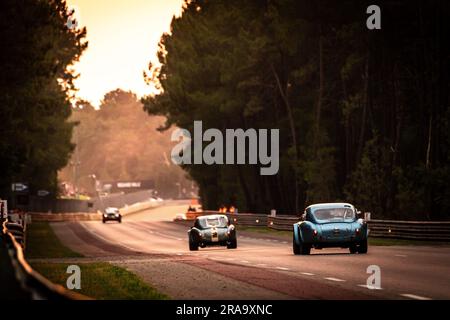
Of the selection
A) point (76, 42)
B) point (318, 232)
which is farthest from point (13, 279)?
point (76, 42)

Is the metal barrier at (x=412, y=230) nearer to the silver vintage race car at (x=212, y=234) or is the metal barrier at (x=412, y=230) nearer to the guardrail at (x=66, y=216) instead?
the silver vintage race car at (x=212, y=234)

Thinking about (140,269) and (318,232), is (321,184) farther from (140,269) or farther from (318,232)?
(140,269)

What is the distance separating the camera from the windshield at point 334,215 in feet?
100

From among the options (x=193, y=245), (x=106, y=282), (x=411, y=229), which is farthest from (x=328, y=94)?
(x=106, y=282)

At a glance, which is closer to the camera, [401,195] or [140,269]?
[140,269]

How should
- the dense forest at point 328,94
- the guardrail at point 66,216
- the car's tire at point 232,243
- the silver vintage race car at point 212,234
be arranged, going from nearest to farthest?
the silver vintage race car at point 212,234 → the car's tire at point 232,243 → the dense forest at point 328,94 → the guardrail at point 66,216

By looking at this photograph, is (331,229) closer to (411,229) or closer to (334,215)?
(334,215)

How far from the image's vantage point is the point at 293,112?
249 feet

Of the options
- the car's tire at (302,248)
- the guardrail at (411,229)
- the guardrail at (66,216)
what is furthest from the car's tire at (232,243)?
the guardrail at (66,216)

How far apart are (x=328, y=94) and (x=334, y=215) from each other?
4190 centimetres

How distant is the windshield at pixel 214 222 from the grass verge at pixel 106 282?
1267cm

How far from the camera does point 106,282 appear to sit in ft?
68.2

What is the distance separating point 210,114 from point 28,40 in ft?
75.6

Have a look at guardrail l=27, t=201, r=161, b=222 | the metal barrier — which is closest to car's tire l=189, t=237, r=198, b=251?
the metal barrier
